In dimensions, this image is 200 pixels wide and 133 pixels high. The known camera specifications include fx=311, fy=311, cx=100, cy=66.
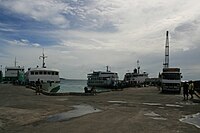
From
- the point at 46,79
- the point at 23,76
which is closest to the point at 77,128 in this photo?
the point at 46,79

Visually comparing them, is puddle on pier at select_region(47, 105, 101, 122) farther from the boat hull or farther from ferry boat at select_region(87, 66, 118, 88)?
ferry boat at select_region(87, 66, 118, 88)

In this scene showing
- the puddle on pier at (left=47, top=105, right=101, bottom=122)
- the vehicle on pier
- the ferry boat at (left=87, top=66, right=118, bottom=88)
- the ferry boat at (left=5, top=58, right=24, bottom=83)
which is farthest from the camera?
the ferry boat at (left=87, top=66, right=118, bottom=88)

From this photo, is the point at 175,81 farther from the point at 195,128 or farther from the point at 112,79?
the point at 112,79

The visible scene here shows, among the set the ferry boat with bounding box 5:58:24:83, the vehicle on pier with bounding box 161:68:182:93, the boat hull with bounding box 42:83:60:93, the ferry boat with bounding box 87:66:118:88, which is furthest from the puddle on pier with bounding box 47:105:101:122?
the ferry boat with bounding box 87:66:118:88

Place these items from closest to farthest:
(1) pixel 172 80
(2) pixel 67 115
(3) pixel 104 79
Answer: (2) pixel 67 115
(1) pixel 172 80
(3) pixel 104 79

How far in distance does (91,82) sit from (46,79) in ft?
164

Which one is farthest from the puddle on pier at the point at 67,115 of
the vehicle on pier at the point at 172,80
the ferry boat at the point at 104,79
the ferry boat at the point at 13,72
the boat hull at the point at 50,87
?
the ferry boat at the point at 104,79

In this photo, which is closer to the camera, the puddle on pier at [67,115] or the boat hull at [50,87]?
the puddle on pier at [67,115]

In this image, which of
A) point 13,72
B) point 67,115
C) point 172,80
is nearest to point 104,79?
point 13,72

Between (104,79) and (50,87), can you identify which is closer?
(50,87)

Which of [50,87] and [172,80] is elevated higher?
[172,80]

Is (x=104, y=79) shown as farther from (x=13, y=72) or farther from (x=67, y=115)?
(x=67, y=115)

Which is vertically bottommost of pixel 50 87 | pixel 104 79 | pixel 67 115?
pixel 67 115

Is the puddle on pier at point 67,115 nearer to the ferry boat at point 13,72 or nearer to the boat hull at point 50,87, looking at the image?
the boat hull at point 50,87
